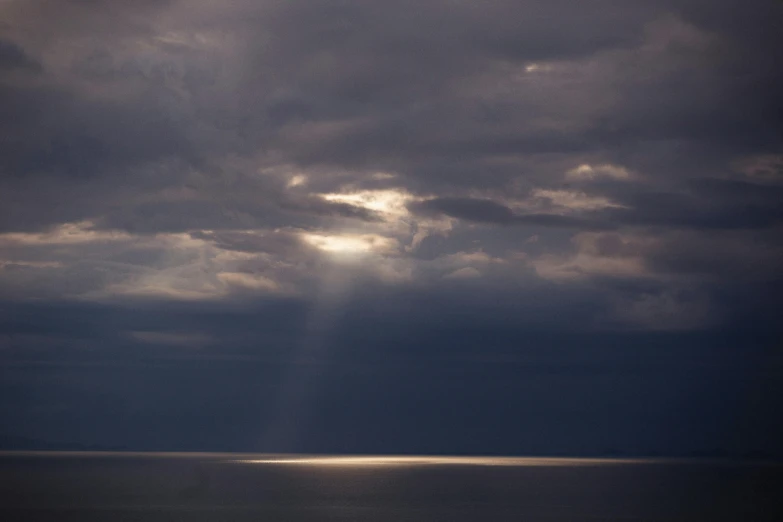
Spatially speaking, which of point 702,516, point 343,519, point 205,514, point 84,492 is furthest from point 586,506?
point 84,492

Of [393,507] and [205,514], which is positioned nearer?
[205,514]

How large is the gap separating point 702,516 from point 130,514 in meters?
80.7

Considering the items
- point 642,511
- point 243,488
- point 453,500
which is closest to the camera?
point 642,511

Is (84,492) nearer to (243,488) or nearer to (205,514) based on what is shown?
(243,488)

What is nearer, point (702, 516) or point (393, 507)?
point (702, 516)

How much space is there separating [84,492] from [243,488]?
3531cm

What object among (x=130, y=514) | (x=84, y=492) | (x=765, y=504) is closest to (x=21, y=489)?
(x=84, y=492)

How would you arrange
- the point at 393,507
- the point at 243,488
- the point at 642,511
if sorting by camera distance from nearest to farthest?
1. the point at 642,511
2. the point at 393,507
3. the point at 243,488

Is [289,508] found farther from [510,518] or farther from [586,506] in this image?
[586,506]

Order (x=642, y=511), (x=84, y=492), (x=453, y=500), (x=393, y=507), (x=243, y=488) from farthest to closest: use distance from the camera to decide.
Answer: (x=243, y=488)
(x=84, y=492)
(x=453, y=500)
(x=393, y=507)
(x=642, y=511)

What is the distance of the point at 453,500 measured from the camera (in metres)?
153

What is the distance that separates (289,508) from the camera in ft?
433

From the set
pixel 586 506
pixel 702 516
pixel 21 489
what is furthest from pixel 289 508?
pixel 21 489

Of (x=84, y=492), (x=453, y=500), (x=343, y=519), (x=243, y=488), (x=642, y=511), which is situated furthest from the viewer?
(x=243, y=488)
